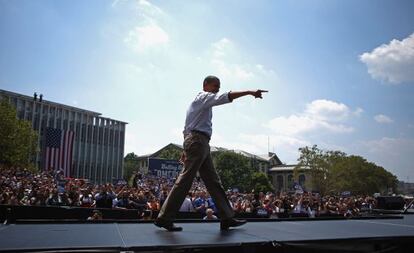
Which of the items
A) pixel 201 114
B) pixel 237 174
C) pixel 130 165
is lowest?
pixel 237 174

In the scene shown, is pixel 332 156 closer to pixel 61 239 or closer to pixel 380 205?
pixel 380 205

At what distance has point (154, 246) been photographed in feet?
9.23

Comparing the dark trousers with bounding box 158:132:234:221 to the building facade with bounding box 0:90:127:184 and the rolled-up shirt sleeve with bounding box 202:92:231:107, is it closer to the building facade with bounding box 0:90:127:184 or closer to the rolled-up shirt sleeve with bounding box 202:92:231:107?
the rolled-up shirt sleeve with bounding box 202:92:231:107

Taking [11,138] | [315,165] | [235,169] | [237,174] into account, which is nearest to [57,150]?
[11,138]

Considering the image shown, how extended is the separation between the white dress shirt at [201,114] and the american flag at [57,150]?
39123mm

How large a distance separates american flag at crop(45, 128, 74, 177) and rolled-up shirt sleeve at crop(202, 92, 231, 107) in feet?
129

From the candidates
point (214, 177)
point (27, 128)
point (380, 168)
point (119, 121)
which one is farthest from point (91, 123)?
point (214, 177)

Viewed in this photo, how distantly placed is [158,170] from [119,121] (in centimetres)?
7241

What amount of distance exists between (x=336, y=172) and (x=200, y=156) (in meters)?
62.0

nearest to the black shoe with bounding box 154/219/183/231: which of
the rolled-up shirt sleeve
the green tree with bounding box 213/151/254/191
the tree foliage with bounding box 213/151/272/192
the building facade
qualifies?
the rolled-up shirt sleeve

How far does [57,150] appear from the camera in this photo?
137ft

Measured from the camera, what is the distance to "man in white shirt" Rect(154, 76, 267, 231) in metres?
4.25

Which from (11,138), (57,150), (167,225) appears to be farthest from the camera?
(57,150)

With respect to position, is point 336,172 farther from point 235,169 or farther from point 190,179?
point 190,179
